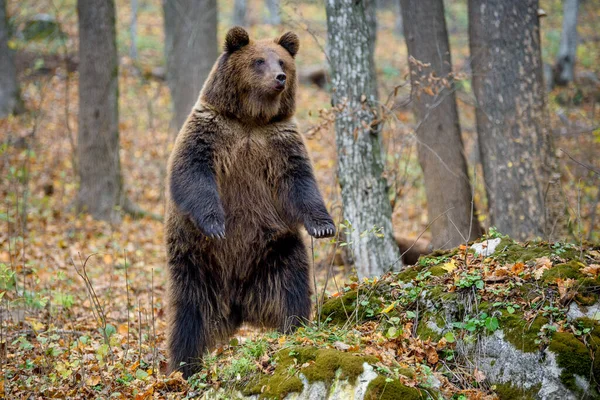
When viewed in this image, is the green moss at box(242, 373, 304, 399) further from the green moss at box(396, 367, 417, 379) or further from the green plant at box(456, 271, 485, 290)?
the green plant at box(456, 271, 485, 290)

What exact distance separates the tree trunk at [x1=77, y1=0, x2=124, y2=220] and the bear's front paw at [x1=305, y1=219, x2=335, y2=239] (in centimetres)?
784

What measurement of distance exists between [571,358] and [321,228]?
7.66 feet

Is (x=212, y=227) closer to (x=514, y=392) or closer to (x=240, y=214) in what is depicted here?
(x=240, y=214)

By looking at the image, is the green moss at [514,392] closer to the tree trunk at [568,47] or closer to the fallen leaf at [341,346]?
the fallen leaf at [341,346]

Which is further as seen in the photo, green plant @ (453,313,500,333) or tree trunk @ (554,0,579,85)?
tree trunk @ (554,0,579,85)

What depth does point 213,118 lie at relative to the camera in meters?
6.00

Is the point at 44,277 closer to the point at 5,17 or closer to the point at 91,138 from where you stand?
the point at 91,138

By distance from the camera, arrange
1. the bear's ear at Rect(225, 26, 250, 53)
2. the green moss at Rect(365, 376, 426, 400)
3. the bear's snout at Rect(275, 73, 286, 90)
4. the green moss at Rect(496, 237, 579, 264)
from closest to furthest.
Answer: the green moss at Rect(365, 376, 426, 400)
the green moss at Rect(496, 237, 579, 264)
the bear's snout at Rect(275, 73, 286, 90)
the bear's ear at Rect(225, 26, 250, 53)

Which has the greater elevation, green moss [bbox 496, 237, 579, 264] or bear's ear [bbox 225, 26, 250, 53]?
bear's ear [bbox 225, 26, 250, 53]

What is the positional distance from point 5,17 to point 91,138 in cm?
758

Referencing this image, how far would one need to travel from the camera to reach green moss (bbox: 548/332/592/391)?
428 centimetres

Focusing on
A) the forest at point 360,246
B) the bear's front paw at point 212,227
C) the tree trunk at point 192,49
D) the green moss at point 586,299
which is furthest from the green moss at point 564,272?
the tree trunk at point 192,49

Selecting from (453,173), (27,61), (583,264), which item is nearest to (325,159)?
(453,173)

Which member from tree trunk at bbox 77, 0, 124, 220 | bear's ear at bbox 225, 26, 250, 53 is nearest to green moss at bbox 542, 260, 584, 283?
bear's ear at bbox 225, 26, 250, 53
